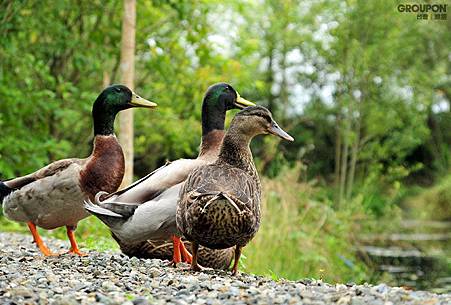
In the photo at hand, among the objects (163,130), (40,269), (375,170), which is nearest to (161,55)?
(163,130)

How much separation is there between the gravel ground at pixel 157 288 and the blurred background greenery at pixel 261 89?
3.56 ft

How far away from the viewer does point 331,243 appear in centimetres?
1027

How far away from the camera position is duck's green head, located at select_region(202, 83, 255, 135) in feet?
21.3

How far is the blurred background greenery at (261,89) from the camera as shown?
32.9 ft

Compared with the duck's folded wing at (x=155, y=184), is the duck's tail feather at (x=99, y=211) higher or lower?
lower

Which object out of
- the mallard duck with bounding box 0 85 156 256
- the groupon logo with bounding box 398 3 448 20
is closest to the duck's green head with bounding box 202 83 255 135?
the mallard duck with bounding box 0 85 156 256

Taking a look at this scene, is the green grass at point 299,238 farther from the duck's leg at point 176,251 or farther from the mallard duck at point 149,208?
the mallard duck at point 149,208

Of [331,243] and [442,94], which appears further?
[442,94]

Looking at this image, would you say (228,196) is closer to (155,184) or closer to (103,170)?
(155,184)

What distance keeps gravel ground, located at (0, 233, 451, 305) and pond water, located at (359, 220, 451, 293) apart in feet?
13.3

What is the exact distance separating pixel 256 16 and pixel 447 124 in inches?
325

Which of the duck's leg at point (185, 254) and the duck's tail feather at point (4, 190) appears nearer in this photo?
the duck's leg at point (185, 254)

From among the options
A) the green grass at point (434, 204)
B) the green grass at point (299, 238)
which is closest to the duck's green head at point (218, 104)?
the green grass at point (299, 238)

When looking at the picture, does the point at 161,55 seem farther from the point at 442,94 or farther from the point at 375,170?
the point at 442,94
